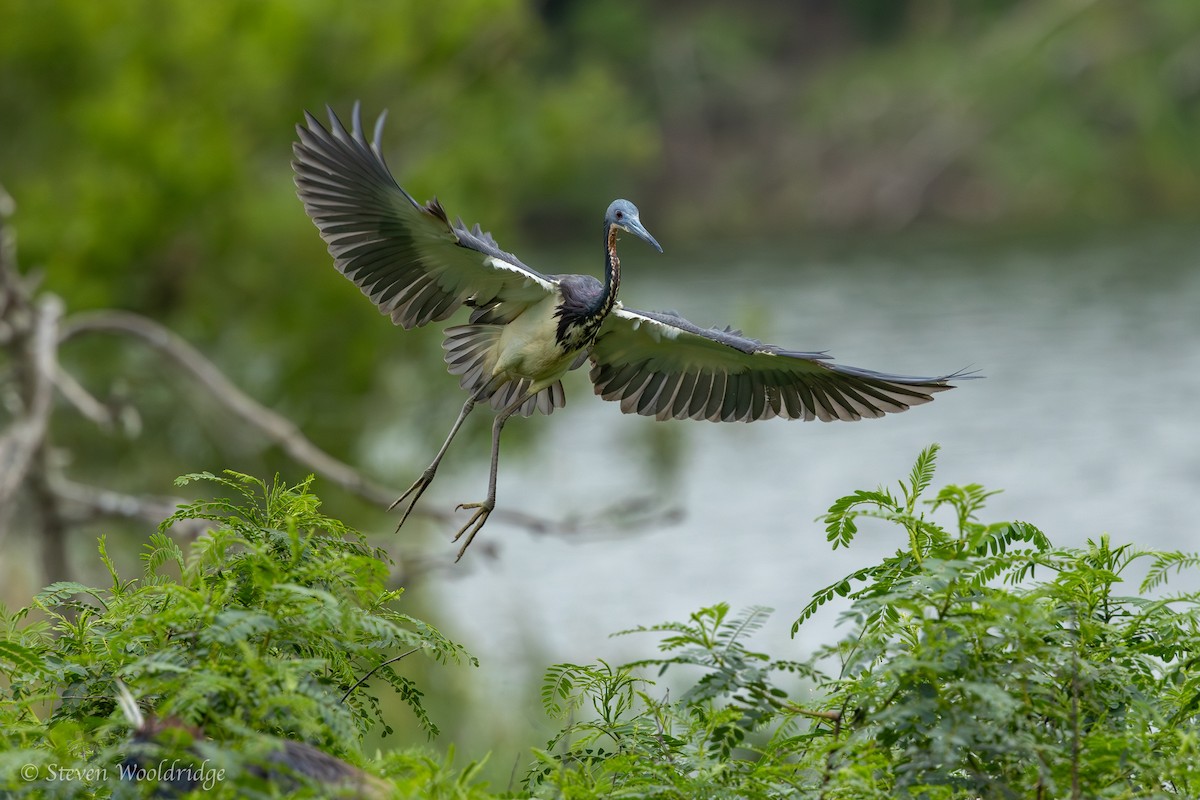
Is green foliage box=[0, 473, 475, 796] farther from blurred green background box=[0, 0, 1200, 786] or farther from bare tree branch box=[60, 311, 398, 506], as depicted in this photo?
blurred green background box=[0, 0, 1200, 786]

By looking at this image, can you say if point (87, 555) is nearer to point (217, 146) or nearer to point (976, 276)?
point (217, 146)

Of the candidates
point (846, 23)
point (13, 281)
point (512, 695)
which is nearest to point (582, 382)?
point (512, 695)

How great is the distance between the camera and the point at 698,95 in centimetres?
2956

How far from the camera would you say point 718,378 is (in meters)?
4.67

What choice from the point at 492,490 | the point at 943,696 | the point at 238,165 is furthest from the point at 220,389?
the point at 943,696

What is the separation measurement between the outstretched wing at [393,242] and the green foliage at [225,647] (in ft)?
3.92

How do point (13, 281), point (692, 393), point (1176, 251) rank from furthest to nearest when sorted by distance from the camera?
point (1176, 251) → point (13, 281) → point (692, 393)

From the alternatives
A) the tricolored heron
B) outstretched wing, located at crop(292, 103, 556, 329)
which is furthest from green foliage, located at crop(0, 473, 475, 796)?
outstretched wing, located at crop(292, 103, 556, 329)

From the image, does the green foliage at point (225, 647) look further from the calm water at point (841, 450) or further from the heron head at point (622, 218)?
the calm water at point (841, 450)

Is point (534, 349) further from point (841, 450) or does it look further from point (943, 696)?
point (841, 450)

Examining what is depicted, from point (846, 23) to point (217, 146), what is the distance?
23.6 meters

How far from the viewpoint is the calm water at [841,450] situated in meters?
13.9

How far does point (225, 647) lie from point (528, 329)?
1.75 m

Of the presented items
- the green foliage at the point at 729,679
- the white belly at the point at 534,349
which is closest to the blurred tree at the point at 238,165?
the white belly at the point at 534,349
